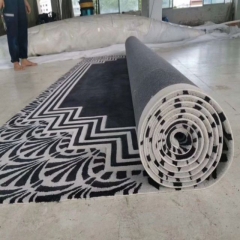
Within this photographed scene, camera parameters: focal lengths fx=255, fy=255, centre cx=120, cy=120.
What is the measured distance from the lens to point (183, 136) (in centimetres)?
91

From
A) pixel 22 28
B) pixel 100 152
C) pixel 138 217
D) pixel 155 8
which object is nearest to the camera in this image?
pixel 138 217

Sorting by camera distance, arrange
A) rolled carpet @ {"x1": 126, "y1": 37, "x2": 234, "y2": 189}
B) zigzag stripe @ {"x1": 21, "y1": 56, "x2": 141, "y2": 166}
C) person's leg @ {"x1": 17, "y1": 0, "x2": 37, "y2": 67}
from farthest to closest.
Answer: person's leg @ {"x1": 17, "y1": 0, "x2": 37, "y2": 67}, zigzag stripe @ {"x1": 21, "y1": 56, "x2": 141, "y2": 166}, rolled carpet @ {"x1": 126, "y1": 37, "x2": 234, "y2": 189}

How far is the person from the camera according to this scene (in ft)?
10.5

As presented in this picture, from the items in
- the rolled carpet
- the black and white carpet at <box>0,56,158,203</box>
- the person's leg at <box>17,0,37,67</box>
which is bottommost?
the black and white carpet at <box>0,56,158,203</box>

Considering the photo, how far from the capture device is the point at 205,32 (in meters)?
5.49

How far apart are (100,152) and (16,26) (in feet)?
9.33

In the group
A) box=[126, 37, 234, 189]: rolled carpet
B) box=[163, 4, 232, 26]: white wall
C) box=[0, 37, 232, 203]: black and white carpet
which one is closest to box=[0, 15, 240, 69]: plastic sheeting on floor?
box=[0, 37, 232, 203]: black and white carpet

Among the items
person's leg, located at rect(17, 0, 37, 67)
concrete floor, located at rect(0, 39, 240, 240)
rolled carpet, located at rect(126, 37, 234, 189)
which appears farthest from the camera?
person's leg, located at rect(17, 0, 37, 67)

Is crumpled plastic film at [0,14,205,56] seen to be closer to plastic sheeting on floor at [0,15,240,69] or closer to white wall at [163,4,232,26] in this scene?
plastic sheeting on floor at [0,15,240,69]

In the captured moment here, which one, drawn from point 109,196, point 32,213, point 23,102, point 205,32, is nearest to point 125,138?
point 109,196

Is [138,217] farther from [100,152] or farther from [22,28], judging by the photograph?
[22,28]

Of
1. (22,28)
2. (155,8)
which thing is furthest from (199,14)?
(22,28)

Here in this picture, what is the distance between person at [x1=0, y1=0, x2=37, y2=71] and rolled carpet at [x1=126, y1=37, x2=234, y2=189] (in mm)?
3018

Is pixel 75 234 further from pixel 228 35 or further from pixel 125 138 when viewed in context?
pixel 228 35
